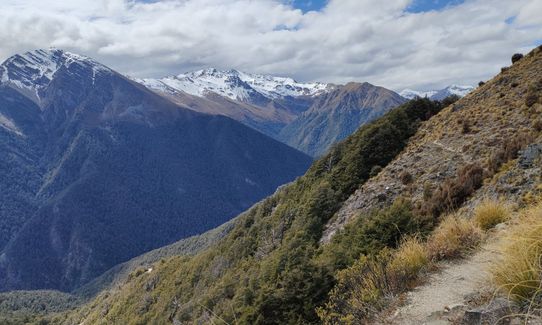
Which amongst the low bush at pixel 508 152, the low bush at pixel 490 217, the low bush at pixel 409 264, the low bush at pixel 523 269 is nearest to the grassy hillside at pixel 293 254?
the low bush at pixel 409 264

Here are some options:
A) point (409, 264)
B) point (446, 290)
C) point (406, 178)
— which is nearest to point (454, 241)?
point (409, 264)

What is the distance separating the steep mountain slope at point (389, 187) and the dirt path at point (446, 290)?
3.55m

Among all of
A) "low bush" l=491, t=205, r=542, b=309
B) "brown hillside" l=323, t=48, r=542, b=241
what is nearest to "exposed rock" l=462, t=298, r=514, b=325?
"low bush" l=491, t=205, r=542, b=309

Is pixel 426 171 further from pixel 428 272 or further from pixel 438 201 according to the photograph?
pixel 428 272

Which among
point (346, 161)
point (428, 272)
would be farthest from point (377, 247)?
point (346, 161)

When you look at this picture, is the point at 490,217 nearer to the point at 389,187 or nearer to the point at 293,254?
the point at 293,254

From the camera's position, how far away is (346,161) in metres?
41.2

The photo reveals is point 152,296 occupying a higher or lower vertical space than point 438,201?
lower

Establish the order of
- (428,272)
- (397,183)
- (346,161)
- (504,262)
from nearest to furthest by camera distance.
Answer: (504,262) < (428,272) < (397,183) < (346,161)

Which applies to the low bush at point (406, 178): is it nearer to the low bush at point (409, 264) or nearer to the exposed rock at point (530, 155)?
the exposed rock at point (530, 155)

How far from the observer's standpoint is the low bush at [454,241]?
1038 centimetres

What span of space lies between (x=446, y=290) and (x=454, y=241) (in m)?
2.34

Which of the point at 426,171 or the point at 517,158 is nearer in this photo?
the point at 517,158

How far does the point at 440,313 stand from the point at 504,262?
1.35m
